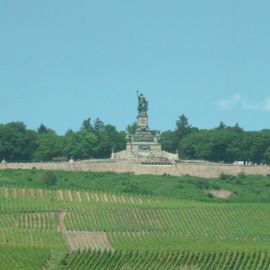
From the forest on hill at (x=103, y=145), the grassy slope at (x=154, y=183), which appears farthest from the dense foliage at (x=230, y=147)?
the grassy slope at (x=154, y=183)

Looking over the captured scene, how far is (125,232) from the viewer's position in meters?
85.6

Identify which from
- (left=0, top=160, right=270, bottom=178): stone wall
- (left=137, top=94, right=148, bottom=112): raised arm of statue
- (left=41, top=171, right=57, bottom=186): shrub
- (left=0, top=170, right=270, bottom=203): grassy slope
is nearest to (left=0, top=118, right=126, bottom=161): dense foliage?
(left=137, top=94, right=148, bottom=112): raised arm of statue

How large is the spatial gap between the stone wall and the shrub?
7290mm

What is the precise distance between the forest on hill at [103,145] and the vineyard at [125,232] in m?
27.2

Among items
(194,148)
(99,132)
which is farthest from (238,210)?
(99,132)

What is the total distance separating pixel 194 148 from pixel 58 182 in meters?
25.6

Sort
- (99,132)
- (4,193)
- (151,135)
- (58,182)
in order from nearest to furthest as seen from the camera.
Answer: (4,193) < (58,182) < (151,135) < (99,132)

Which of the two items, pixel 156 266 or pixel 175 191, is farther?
pixel 175 191

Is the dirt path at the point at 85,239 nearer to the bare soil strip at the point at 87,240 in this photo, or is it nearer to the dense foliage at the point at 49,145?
the bare soil strip at the point at 87,240

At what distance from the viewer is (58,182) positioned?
103m

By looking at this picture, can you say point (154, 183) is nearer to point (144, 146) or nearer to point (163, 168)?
point (163, 168)

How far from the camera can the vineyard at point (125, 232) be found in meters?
70.6

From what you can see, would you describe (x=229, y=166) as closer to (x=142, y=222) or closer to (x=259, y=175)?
(x=259, y=175)

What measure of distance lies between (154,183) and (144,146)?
1452 cm
